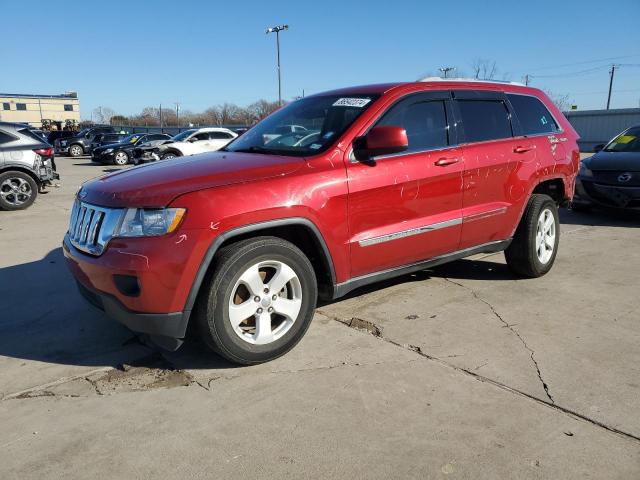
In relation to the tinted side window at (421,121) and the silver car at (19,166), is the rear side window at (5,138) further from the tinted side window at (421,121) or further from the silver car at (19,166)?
the tinted side window at (421,121)

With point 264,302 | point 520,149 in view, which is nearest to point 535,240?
point 520,149

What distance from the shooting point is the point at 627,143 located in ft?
28.7

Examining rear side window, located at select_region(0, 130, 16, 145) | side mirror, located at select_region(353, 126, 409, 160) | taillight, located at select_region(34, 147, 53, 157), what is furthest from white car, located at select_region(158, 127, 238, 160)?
side mirror, located at select_region(353, 126, 409, 160)

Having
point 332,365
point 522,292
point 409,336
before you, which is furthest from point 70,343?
point 522,292

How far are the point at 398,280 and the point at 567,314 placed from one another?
Answer: 157 cm

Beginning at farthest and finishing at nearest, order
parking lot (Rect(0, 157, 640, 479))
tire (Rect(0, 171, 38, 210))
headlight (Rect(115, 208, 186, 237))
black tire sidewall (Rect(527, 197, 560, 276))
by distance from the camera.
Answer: tire (Rect(0, 171, 38, 210))
black tire sidewall (Rect(527, 197, 560, 276))
headlight (Rect(115, 208, 186, 237))
parking lot (Rect(0, 157, 640, 479))

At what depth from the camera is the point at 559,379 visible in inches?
123

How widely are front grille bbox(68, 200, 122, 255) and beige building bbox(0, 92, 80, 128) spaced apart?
3974 inches

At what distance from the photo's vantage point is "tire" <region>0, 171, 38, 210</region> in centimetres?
984

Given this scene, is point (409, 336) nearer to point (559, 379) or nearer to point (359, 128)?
point (559, 379)

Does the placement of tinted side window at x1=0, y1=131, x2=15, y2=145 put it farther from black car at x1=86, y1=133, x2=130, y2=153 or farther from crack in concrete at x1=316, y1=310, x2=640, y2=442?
black car at x1=86, y1=133, x2=130, y2=153

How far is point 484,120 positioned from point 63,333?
12.9ft

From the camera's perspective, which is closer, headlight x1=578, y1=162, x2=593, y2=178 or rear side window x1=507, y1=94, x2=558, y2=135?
rear side window x1=507, y1=94, x2=558, y2=135

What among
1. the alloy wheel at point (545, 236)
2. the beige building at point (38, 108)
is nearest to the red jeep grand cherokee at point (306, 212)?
the alloy wheel at point (545, 236)
